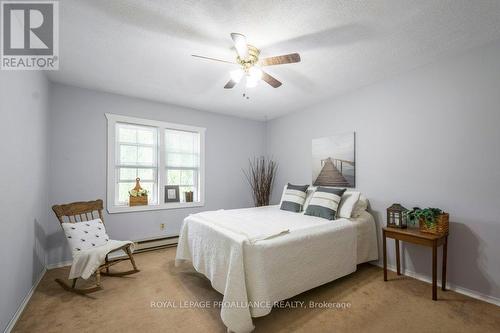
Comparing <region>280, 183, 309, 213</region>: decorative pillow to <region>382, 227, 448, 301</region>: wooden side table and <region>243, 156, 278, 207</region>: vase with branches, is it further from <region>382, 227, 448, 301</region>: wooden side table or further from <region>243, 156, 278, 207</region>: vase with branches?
<region>382, 227, 448, 301</region>: wooden side table

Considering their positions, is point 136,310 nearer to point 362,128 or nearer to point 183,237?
point 183,237

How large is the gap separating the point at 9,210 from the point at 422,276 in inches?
165

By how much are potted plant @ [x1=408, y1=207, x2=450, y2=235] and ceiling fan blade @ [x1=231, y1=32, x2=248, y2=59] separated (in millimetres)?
2436

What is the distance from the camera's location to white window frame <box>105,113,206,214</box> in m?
3.49

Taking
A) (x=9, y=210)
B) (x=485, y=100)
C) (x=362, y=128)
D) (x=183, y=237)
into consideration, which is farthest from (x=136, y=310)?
(x=485, y=100)

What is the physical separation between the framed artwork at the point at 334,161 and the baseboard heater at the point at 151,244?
8.90 ft

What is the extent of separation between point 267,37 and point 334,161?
7.49ft

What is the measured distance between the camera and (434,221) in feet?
7.60

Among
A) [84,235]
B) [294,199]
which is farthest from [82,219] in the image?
[294,199]

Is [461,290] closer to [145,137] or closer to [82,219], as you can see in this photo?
[82,219]

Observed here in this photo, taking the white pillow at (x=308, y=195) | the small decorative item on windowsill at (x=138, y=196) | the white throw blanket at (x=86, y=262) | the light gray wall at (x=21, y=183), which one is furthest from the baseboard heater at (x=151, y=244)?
the white pillow at (x=308, y=195)

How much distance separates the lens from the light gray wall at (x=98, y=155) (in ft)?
10.3

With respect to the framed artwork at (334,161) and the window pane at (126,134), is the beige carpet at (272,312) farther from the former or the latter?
the window pane at (126,134)

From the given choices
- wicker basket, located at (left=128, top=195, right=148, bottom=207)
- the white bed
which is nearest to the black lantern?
the white bed
